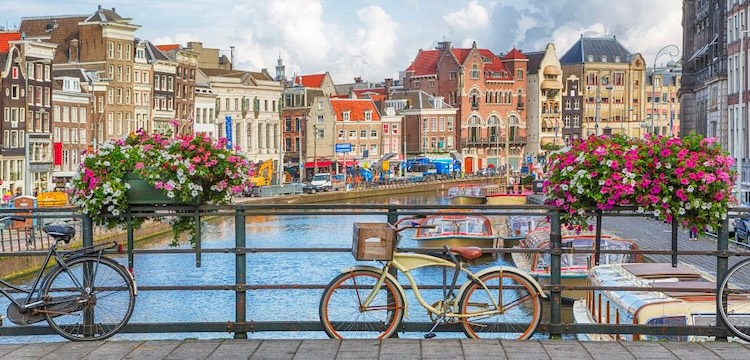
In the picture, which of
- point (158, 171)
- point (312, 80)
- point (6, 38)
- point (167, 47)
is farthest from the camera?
point (312, 80)

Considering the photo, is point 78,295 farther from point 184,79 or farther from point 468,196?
point 184,79

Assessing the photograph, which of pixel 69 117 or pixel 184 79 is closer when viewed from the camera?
pixel 69 117

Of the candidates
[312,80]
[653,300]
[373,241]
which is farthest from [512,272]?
[312,80]

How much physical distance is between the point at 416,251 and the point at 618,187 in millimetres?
1604

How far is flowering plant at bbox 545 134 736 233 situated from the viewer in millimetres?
9789

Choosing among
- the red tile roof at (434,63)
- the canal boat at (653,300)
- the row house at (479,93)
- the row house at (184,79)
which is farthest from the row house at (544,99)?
the canal boat at (653,300)

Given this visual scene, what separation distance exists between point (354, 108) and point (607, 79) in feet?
116

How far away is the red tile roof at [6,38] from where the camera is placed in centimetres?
7114

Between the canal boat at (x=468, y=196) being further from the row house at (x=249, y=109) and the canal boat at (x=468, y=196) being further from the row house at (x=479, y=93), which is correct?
the row house at (x=479, y=93)

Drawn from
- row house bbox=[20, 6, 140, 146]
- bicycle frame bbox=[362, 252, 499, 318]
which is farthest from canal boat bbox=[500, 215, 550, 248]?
row house bbox=[20, 6, 140, 146]

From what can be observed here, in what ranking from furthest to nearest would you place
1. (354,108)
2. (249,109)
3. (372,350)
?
(354,108) → (249,109) → (372,350)

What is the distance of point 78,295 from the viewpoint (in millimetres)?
9938

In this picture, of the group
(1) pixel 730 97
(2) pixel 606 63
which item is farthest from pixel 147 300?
(2) pixel 606 63

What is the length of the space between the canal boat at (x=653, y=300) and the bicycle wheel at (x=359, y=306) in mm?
3297
